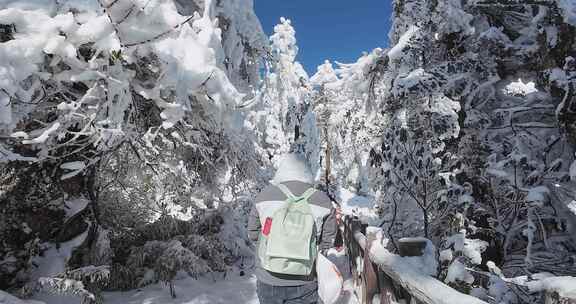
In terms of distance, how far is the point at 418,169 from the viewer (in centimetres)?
721

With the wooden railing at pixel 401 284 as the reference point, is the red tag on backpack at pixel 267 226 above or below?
above

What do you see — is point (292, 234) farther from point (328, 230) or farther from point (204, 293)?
point (204, 293)

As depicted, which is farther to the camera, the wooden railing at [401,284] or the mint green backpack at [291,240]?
the mint green backpack at [291,240]

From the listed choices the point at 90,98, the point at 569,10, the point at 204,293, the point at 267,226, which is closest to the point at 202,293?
the point at 204,293

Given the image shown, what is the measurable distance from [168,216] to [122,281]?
5.53ft

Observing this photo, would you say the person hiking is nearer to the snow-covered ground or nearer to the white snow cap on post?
A: the white snow cap on post

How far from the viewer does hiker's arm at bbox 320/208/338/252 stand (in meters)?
3.06

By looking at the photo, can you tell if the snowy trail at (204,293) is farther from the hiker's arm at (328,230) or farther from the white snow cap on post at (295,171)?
Answer: the white snow cap on post at (295,171)

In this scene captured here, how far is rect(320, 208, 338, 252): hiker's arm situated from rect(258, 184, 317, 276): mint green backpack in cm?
21

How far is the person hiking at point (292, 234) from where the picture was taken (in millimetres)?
2826

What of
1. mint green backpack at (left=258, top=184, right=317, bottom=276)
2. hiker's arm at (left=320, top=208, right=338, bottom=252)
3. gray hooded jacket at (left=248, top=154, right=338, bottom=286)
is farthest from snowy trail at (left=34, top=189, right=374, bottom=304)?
mint green backpack at (left=258, top=184, right=317, bottom=276)

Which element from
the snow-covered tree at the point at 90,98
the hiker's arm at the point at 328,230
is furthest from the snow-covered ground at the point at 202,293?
the hiker's arm at the point at 328,230

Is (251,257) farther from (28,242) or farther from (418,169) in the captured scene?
(28,242)

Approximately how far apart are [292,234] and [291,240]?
0.05 metres
